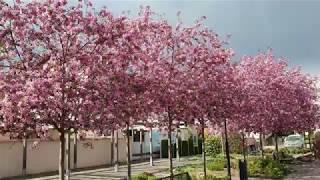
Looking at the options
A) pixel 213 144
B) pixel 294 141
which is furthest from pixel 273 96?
pixel 294 141

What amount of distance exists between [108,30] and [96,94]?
1.33m

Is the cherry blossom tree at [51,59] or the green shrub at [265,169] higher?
the cherry blossom tree at [51,59]

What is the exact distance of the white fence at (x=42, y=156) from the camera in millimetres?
25594

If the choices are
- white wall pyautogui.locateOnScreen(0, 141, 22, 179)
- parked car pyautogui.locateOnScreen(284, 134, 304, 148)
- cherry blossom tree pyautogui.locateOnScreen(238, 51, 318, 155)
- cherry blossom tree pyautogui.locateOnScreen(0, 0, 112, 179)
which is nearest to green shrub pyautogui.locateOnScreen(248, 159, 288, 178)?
cherry blossom tree pyautogui.locateOnScreen(238, 51, 318, 155)

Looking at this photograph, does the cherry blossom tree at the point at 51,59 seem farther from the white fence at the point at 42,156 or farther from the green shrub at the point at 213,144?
the green shrub at the point at 213,144

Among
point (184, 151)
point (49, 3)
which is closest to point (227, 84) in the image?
point (49, 3)

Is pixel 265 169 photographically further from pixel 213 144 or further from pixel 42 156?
pixel 213 144

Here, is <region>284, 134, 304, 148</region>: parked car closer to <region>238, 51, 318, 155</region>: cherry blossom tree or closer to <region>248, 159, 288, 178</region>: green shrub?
<region>238, 51, 318, 155</region>: cherry blossom tree

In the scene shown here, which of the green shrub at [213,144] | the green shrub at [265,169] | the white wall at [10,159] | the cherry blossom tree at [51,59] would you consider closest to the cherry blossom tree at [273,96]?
the green shrub at [265,169]

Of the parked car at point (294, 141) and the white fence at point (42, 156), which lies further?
the parked car at point (294, 141)

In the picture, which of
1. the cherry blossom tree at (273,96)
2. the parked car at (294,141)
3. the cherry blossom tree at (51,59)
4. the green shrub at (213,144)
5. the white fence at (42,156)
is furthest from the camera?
the parked car at (294,141)

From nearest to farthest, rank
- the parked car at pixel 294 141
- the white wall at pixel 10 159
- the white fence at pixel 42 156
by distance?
the white wall at pixel 10 159 → the white fence at pixel 42 156 → the parked car at pixel 294 141

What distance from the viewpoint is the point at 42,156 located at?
28.5 metres

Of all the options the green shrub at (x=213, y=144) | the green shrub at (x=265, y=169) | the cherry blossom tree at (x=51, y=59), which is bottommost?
the green shrub at (x=265, y=169)
